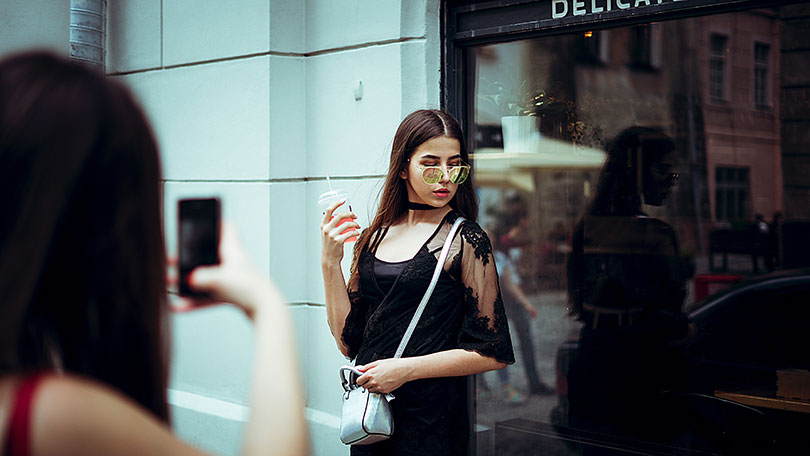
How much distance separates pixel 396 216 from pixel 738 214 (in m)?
5.54

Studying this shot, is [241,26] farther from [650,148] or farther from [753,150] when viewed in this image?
[753,150]

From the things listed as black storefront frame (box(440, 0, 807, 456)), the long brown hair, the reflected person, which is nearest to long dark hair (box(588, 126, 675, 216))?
the reflected person

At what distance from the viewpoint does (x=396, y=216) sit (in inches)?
129

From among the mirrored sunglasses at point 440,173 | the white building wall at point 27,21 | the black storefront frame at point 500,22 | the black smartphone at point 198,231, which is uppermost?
the white building wall at point 27,21

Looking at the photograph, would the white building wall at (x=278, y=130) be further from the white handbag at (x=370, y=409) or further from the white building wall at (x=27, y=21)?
the white handbag at (x=370, y=409)

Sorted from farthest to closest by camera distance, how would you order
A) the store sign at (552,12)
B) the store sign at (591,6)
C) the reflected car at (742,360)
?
the reflected car at (742,360) < the store sign at (591,6) < the store sign at (552,12)

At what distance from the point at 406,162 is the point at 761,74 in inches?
217

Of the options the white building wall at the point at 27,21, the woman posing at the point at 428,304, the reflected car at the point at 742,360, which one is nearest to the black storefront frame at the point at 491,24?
the woman posing at the point at 428,304

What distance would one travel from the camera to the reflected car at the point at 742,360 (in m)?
4.34

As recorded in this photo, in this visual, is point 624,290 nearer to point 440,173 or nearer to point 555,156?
point 555,156


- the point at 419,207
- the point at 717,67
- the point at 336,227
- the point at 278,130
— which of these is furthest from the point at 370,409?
the point at 717,67

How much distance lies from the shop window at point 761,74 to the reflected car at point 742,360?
2.39 m

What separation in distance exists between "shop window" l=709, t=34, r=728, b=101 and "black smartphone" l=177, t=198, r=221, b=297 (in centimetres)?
708

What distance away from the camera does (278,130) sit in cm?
506
